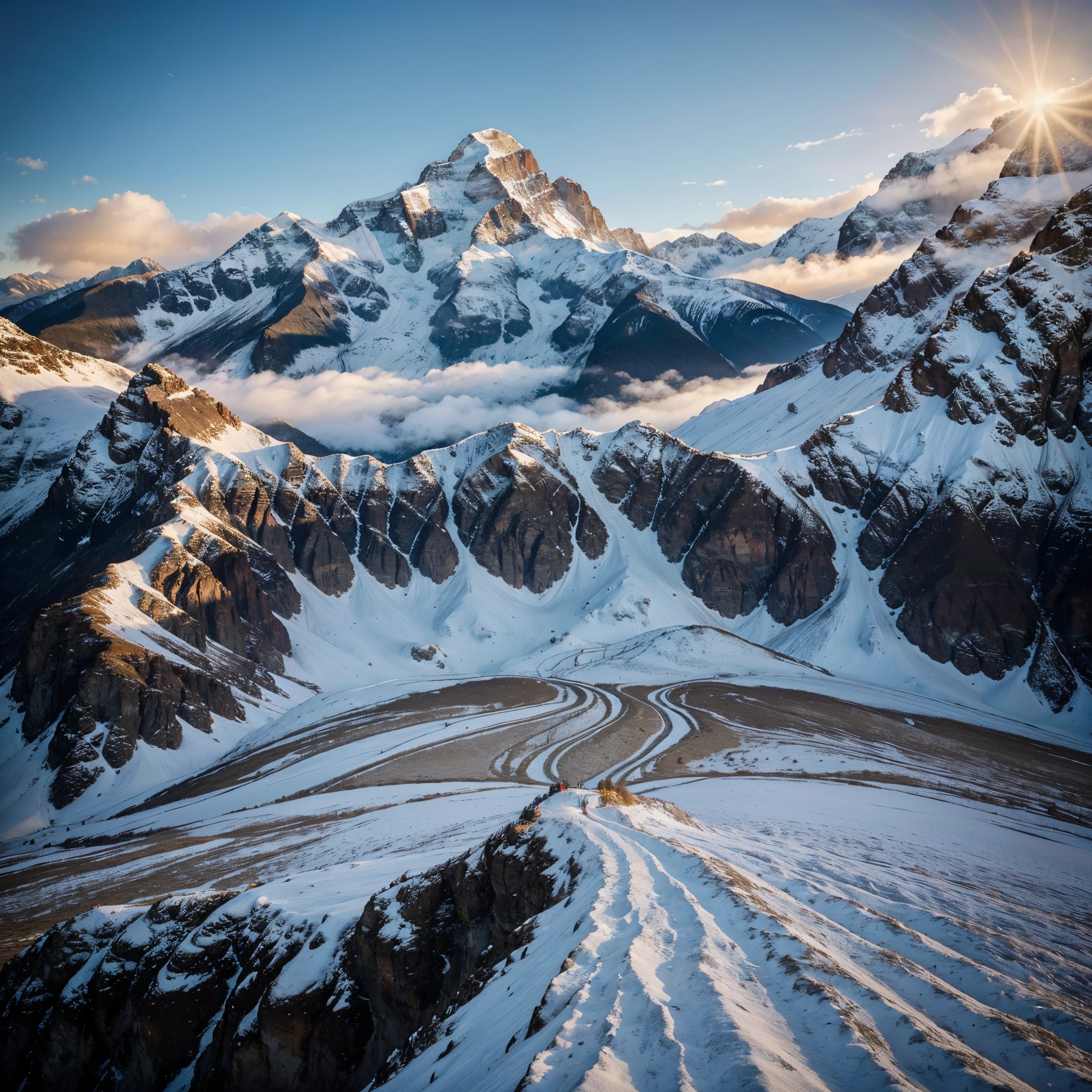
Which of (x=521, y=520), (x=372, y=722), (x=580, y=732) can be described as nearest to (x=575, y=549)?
(x=521, y=520)

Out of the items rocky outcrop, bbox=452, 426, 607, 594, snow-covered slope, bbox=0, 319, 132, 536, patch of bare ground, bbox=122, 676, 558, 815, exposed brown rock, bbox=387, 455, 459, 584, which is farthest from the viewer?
snow-covered slope, bbox=0, 319, 132, 536

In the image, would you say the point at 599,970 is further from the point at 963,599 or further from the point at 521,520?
the point at 521,520

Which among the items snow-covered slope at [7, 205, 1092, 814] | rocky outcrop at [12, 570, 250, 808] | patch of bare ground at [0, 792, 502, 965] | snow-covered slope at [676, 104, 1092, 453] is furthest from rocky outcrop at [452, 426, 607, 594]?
patch of bare ground at [0, 792, 502, 965]

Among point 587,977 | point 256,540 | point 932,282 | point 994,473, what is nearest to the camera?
point 587,977

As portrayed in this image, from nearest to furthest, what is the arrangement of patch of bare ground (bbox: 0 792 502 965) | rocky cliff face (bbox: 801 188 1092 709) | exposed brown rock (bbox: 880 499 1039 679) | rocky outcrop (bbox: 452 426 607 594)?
1. patch of bare ground (bbox: 0 792 502 965)
2. exposed brown rock (bbox: 880 499 1039 679)
3. rocky cliff face (bbox: 801 188 1092 709)
4. rocky outcrop (bbox: 452 426 607 594)

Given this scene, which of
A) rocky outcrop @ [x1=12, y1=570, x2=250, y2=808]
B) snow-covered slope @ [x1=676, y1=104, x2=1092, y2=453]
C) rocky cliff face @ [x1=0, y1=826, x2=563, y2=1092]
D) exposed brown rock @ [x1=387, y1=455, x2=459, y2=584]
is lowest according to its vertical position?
rocky outcrop @ [x1=12, y1=570, x2=250, y2=808]

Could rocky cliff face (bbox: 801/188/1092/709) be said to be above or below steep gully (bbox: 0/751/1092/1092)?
above

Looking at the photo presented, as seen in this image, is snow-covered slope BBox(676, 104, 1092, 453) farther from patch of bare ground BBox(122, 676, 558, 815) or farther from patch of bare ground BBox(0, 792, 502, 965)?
patch of bare ground BBox(0, 792, 502, 965)

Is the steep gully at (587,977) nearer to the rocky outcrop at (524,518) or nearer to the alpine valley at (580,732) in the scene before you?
the alpine valley at (580,732)
